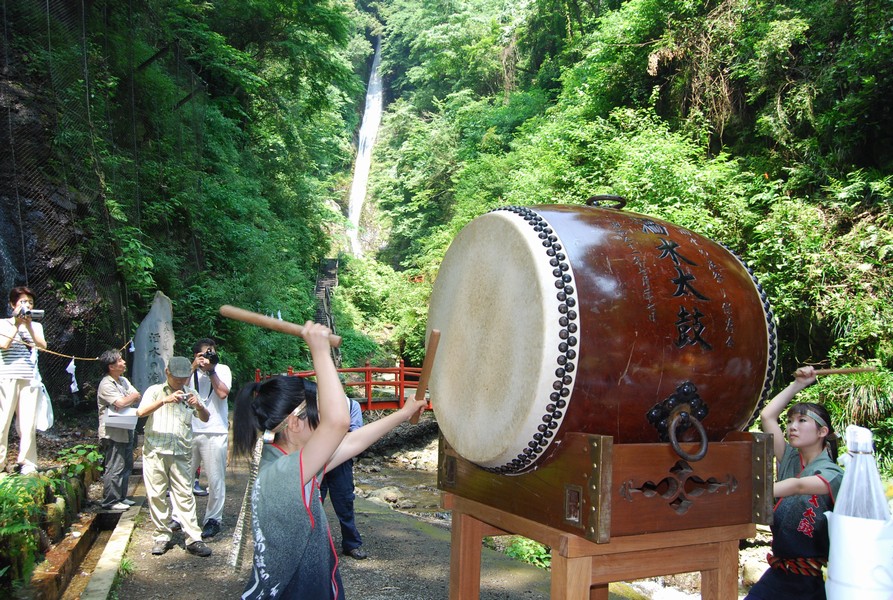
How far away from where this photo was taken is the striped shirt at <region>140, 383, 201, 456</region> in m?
4.56

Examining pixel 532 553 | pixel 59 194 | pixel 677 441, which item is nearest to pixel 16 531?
pixel 677 441

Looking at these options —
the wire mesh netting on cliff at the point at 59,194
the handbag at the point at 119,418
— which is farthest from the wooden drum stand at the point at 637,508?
the wire mesh netting on cliff at the point at 59,194

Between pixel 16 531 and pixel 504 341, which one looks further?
pixel 16 531

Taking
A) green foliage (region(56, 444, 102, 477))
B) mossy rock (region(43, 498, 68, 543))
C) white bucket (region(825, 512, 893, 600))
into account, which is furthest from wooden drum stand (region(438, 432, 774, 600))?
green foliage (region(56, 444, 102, 477))

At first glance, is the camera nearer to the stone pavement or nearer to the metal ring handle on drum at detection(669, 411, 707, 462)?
the stone pavement

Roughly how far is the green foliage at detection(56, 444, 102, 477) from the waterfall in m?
23.0

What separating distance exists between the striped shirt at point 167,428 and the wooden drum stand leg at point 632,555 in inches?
96.2

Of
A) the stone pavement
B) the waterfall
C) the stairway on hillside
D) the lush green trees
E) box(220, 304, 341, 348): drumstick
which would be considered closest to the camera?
box(220, 304, 341, 348): drumstick

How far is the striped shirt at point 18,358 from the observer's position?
4.92 metres

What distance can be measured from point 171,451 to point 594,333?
331 centimetres

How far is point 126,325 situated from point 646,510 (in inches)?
316

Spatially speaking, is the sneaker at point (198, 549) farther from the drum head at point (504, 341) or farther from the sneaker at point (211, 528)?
the drum head at point (504, 341)

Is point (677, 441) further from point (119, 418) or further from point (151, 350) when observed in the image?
point (151, 350)

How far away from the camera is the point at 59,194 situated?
8.20 meters
